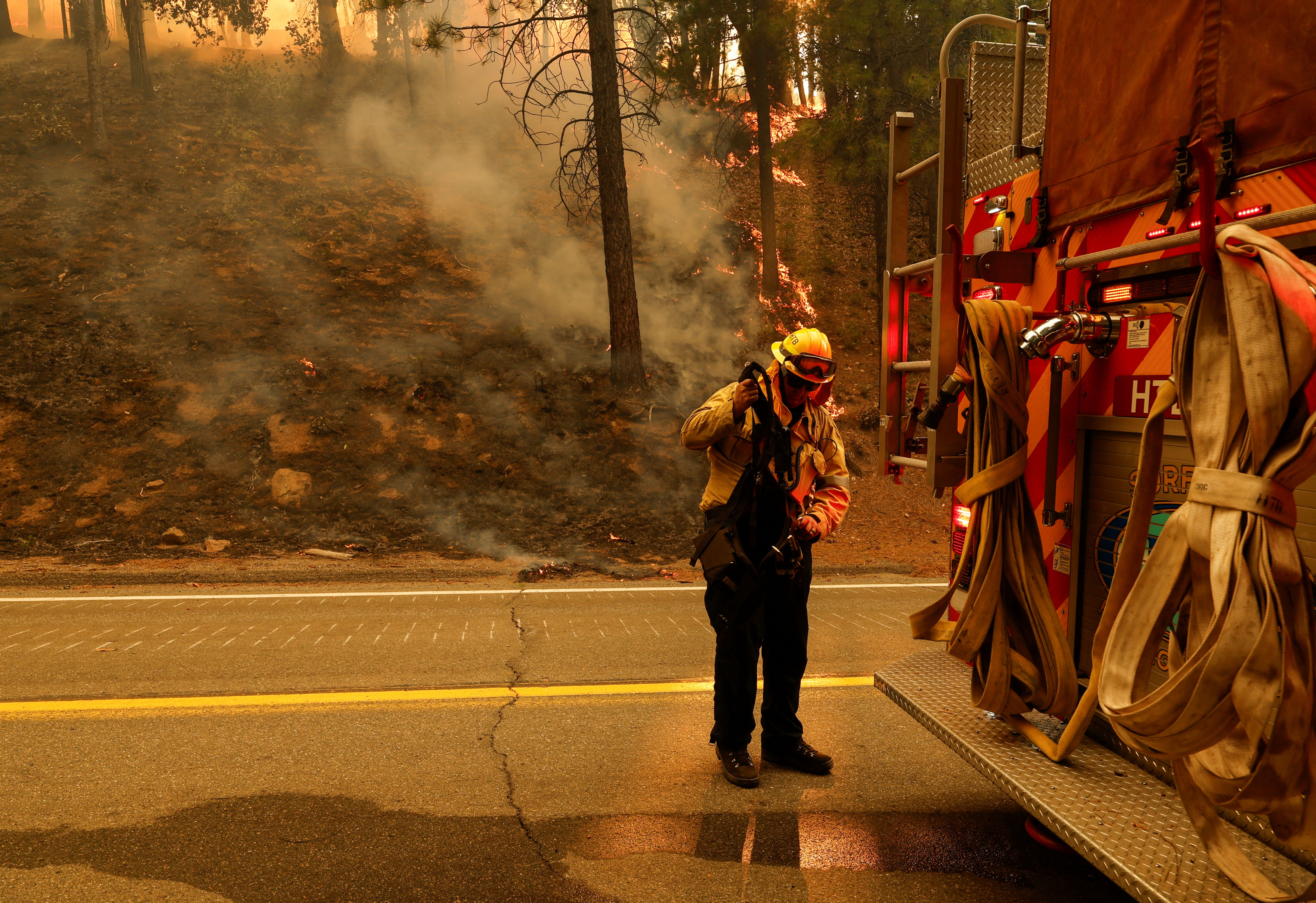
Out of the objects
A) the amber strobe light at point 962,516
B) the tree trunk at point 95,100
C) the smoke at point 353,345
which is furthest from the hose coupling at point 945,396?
the tree trunk at point 95,100

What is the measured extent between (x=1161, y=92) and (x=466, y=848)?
3.30 m

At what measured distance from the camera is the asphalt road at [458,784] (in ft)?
9.37

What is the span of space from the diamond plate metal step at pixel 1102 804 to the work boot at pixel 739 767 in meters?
0.68

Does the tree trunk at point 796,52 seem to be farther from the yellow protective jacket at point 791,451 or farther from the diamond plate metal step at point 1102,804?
the diamond plate metal step at point 1102,804

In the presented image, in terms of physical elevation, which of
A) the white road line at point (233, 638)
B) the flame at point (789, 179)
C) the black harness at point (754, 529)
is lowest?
the white road line at point (233, 638)

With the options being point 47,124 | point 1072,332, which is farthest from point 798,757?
→ point 47,124

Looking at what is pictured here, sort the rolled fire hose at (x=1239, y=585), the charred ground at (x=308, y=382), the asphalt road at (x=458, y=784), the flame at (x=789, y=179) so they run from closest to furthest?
the rolled fire hose at (x=1239, y=585)
the asphalt road at (x=458, y=784)
the charred ground at (x=308, y=382)
the flame at (x=789, y=179)

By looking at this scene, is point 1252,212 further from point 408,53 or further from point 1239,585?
point 408,53

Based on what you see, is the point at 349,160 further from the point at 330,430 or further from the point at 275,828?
the point at 275,828

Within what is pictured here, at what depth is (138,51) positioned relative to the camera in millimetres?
21281

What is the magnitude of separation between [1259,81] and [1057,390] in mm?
1173

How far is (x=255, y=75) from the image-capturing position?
2312 cm

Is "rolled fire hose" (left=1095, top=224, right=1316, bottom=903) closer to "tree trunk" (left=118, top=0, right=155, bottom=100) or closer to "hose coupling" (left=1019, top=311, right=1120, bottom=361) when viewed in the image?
"hose coupling" (left=1019, top=311, right=1120, bottom=361)

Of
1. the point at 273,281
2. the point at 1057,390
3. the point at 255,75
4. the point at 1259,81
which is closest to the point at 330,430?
the point at 273,281
